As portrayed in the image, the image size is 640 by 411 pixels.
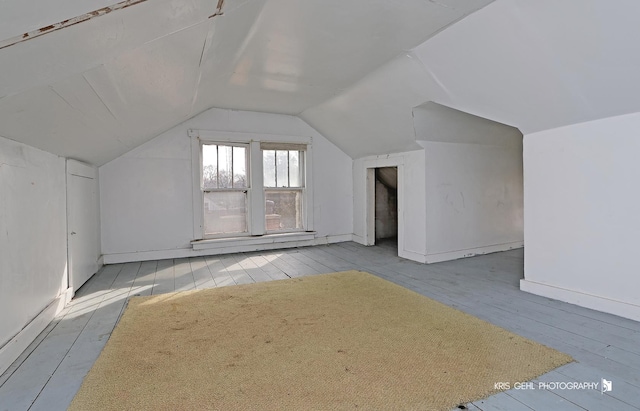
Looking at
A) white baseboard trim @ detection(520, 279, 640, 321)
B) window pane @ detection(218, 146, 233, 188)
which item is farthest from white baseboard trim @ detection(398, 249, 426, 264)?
window pane @ detection(218, 146, 233, 188)

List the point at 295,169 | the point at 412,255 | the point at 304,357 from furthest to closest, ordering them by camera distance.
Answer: the point at 295,169, the point at 412,255, the point at 304,357

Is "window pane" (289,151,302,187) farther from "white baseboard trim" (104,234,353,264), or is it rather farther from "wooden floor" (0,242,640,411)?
"wooden floor" (0,242,640,411)

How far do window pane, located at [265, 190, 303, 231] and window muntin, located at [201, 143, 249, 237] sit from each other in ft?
1.38

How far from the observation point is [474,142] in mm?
4691

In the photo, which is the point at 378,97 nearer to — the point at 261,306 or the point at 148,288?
the point at 261,306

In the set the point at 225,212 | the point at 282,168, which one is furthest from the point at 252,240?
the point at 282,168

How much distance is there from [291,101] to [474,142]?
278 centimetres

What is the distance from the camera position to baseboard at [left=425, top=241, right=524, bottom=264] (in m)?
4.46

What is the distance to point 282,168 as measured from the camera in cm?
568

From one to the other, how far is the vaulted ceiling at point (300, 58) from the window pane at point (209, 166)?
3.99ft

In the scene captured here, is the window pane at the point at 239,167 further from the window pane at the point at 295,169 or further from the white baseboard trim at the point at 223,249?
the white baseboard trim at the point at 223,249

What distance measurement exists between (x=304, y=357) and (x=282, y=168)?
4.11m

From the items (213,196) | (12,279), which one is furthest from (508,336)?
(213,196)

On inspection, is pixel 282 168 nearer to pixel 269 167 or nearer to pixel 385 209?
pixel 269 167
